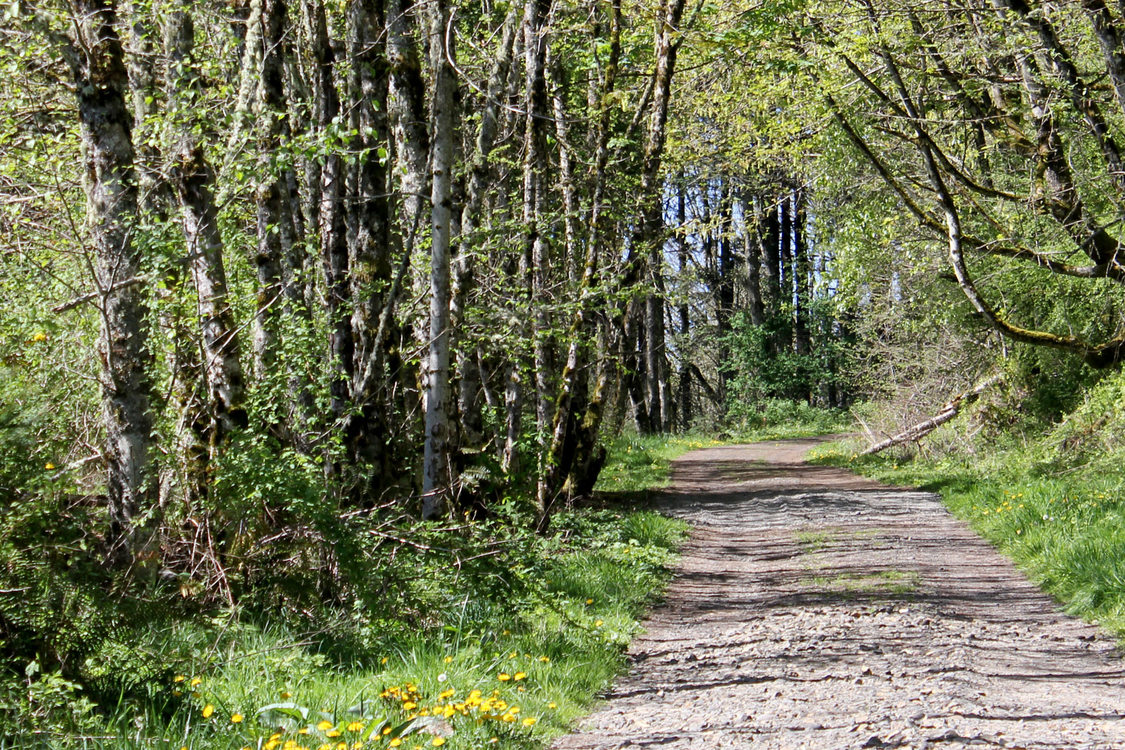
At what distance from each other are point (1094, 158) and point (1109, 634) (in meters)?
8.67

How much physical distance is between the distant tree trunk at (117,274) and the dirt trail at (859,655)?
3365 millimetres

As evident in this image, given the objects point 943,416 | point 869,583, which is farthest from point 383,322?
point 943,416

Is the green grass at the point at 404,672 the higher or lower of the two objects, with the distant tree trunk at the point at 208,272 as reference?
lower

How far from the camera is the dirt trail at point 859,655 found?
5.12 m

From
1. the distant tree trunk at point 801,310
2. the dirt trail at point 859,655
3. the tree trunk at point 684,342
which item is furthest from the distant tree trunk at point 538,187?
the distant tree trunk at point 801,310

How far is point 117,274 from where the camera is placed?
6.43 m

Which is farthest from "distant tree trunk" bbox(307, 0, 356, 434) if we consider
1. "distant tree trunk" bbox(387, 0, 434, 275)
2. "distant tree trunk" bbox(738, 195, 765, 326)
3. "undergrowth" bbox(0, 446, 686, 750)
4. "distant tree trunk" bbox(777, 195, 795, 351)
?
"distant tree trunk" bbox(777, 195, 795, 351)

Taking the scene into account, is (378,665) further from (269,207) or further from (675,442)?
(675,442)

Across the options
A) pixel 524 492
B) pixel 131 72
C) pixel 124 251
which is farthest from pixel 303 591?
pixel 524 492

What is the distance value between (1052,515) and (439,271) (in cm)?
727

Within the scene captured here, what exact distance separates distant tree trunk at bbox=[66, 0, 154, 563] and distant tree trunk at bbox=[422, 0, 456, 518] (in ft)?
8.22

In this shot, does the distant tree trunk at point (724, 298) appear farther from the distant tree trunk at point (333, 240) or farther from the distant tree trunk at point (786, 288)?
the distant tree trunk at point (333, 240)

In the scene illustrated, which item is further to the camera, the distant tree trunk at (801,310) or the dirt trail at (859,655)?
the distant tree trunk at (801,310)

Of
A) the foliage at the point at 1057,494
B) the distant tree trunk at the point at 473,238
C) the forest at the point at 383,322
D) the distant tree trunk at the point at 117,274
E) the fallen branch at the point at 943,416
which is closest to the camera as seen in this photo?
the forest at the point at 383,322
